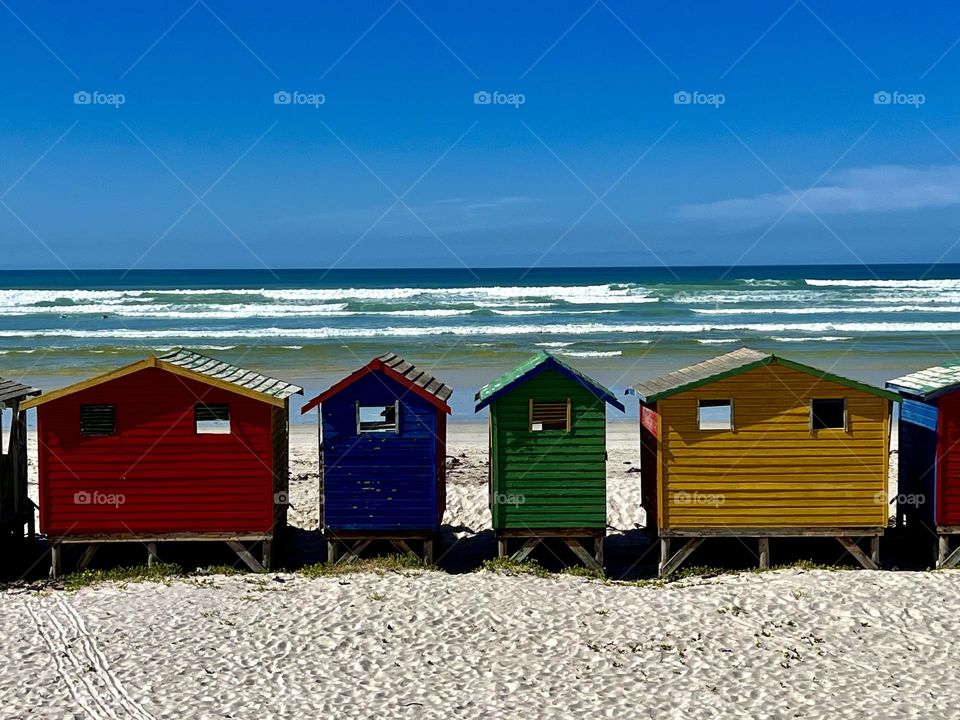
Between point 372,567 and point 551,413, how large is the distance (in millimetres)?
3875

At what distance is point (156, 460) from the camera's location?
1630 centimetres

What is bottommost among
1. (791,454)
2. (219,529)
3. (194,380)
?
(219,529)

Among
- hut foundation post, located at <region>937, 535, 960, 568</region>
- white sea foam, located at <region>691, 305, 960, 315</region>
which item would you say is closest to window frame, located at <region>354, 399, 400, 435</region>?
hut foundation post, located at <region>937, 535, 960, 568</region>

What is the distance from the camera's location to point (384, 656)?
1314cm

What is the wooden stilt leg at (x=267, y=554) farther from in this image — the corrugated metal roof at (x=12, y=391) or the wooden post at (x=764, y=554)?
the wooden post at (x=764, y=554)

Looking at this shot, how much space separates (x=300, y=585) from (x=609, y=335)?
4175 cm

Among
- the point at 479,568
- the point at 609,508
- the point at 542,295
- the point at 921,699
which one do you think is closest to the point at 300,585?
the point at 479,568

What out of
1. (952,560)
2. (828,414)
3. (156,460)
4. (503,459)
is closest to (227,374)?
(156,460)

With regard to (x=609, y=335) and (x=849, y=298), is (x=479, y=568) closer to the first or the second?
(x=609, y=335)

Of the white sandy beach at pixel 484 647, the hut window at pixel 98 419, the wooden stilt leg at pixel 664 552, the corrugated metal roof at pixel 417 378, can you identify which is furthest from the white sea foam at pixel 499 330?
the white sandy beach at pixel 484 647

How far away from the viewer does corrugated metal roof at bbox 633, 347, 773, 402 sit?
1603cm

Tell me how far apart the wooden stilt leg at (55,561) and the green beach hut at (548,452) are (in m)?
7.25

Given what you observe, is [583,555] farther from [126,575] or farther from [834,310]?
[834,310]

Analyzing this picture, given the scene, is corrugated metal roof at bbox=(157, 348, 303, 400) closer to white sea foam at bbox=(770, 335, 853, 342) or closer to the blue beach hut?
the blue beach hut
